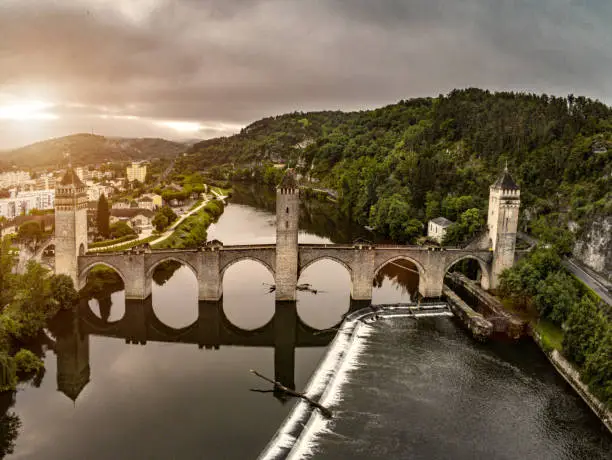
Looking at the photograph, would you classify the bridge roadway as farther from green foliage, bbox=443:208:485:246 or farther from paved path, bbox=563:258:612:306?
paved path, bbox=563:258:612:306

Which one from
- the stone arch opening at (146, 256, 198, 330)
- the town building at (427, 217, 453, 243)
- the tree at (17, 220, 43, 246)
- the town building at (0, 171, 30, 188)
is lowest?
the stone arch opening at (146, 256, 198, 330)

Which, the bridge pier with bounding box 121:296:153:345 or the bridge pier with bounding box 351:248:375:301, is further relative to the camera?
the bridge pier with bounding box 351:248:375:301

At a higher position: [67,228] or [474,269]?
[67,228]

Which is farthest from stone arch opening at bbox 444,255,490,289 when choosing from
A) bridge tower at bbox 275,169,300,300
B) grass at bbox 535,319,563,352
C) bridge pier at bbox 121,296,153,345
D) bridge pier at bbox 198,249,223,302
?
bridge pier at bbox 121,296,153,345

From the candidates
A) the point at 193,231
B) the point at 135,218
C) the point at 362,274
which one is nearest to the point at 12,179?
the point at 135,218

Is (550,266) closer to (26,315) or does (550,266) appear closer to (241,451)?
(241,451)

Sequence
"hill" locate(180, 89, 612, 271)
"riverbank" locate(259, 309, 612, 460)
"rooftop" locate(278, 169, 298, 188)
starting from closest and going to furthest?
"riverbank" locate(259, 309, 612, 460) < "rooftop" locate(278, 169, 298, 188) < "hill" locate(180, 89, 612, 271)

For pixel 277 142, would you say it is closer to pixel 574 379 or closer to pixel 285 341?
pixel 285 341

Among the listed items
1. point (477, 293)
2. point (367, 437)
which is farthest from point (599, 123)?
point (367, 437)
